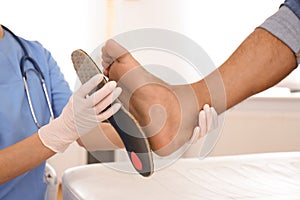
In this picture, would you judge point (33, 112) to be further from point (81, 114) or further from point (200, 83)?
point (200, 83)

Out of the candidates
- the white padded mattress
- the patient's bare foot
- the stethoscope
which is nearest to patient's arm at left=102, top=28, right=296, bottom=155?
the patient's bare foot

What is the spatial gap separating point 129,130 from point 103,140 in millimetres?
459

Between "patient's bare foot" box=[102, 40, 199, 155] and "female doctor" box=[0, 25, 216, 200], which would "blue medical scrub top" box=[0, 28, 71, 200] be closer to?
"female doctor" box=[0, 25, 216, 200]

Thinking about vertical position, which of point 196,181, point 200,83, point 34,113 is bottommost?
point 196,181

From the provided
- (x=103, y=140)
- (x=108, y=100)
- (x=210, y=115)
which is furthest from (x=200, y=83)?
(x=103, y=140)

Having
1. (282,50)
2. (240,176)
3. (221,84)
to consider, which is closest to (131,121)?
(221,84)

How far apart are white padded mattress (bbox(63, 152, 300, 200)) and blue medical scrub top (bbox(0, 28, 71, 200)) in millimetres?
118

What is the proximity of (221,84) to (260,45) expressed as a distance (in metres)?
0.12

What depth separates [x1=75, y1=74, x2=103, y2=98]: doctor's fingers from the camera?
0.96 metres

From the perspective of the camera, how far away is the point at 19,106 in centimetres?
127

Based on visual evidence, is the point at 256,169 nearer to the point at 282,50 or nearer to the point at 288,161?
the point at 288,161

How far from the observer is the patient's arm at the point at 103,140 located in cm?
137

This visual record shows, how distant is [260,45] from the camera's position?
3.56ft

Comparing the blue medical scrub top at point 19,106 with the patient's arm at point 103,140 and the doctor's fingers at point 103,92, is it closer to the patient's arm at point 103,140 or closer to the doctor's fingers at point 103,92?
the patient's arm at point 103,140
